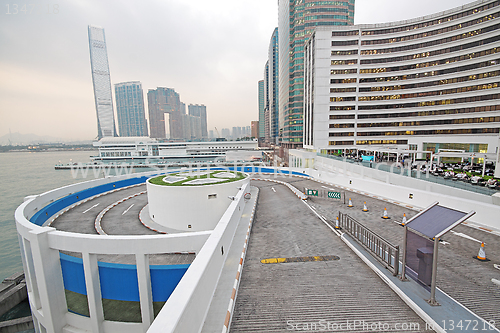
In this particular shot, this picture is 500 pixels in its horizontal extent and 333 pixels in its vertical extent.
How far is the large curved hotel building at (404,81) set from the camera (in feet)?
143

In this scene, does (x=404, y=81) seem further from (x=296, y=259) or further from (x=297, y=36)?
(x=296, y=259)

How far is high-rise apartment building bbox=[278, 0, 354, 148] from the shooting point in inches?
2613

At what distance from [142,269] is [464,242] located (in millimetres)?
12998

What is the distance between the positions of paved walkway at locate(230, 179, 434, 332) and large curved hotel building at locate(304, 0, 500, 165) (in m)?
46.0

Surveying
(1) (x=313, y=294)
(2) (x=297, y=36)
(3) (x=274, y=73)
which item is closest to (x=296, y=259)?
(1) (x=313, y=294)

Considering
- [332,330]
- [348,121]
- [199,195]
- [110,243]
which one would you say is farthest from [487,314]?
Answer: [348,121]

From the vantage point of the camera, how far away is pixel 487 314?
201 inches

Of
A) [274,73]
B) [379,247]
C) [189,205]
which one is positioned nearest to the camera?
[379,247]

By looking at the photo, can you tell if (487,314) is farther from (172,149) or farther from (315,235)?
(172,149)

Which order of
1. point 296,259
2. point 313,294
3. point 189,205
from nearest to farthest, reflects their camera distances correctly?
1. point 313,294
2. point 296,259
3. point 189,205

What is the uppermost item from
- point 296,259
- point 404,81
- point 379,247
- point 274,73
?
point 274,73

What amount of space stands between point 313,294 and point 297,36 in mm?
79218

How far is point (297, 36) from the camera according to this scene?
227 feet

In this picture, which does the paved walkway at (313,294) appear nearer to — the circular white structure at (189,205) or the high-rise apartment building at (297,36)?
the circular white structure at (189,205)
